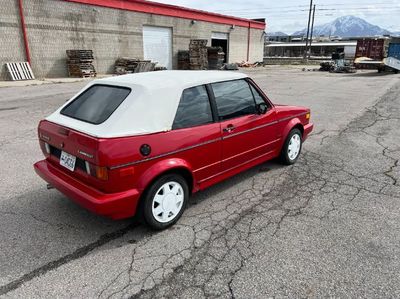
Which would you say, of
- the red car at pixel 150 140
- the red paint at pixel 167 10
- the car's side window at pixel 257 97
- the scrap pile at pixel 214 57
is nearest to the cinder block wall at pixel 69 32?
the red paint at pixel 167 10

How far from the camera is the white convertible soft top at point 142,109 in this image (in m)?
3.05

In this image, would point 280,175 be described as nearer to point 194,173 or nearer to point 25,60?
point 194,173

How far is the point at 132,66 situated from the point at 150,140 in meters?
20.6

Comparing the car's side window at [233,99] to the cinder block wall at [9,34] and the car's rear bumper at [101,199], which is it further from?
the cinder block wall at [9,34]

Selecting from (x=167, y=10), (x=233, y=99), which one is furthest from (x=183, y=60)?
(x=233, y=99)

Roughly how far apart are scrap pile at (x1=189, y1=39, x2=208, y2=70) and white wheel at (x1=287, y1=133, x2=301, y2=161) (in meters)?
22.0

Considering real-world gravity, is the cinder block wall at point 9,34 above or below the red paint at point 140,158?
above

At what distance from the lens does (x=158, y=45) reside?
25938 millimetres

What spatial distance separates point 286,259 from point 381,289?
0.76 m

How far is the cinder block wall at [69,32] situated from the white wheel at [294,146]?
17.4 metres

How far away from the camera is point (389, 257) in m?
2.98

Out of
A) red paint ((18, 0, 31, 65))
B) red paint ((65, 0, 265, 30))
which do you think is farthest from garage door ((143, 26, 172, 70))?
red paint ((18, 0, 31, 65))

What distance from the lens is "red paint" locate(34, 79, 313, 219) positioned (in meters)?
2.94

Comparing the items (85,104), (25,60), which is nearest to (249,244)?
(85,104)
